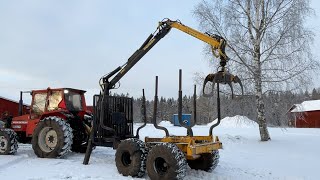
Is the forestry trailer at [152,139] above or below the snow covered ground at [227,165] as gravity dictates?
above

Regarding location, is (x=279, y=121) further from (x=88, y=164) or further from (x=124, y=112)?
(x=88, y=164)

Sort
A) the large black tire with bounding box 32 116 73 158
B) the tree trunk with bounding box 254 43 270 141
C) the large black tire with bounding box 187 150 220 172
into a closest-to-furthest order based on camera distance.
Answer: the large black tire with bounding box 187 150 220 172 < the large black tire with bounding box 32 116 73 158 < the tree trunk with bounding box 254 43 270 141

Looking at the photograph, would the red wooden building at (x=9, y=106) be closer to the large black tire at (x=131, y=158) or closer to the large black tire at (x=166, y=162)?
the large black tire at (x=131, y=158)

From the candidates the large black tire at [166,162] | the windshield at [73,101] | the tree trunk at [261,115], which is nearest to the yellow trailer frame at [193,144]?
the large black tire at [166,162]

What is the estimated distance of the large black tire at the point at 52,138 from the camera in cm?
1036

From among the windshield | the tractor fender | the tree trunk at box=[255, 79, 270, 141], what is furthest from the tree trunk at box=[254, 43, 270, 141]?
the tractor fender

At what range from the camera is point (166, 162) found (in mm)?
7426

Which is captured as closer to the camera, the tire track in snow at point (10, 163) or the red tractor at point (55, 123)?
the tire track in snow at point (10, 163)

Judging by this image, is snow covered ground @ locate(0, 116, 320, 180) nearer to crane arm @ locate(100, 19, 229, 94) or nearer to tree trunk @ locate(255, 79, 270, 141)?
tree trunk @ locate(255, 79, 270, 141)

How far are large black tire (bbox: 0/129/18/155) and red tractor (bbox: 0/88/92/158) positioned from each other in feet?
0.24

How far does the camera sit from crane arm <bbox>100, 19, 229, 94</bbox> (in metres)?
9.27

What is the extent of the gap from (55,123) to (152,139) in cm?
332

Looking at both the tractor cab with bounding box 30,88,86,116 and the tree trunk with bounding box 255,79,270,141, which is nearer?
the tractor cab with bounding box 30,88,86,116

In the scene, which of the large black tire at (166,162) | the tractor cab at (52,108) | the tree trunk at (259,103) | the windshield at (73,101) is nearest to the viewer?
the large black tire at (166,162)
